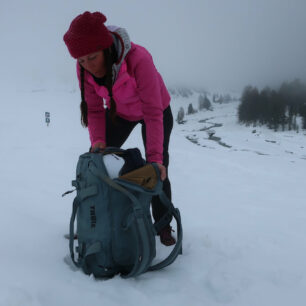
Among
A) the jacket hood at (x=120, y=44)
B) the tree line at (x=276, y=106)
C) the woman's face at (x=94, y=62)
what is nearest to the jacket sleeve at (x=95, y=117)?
the woman's face at (x=94, y=62)

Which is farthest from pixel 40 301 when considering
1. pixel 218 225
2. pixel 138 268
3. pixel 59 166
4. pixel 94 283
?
pixel 59 166

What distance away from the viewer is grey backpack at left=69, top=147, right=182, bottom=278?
154 centimetres

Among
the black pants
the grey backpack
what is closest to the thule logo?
the grey backpack

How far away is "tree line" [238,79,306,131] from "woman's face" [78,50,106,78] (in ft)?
181

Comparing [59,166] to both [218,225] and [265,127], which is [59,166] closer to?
[218,225]

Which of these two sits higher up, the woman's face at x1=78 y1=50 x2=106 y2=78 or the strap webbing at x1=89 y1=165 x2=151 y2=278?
the woman's face at x1=78 y1=50 x2=106 y2=78

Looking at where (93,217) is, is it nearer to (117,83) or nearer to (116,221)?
(116,221)

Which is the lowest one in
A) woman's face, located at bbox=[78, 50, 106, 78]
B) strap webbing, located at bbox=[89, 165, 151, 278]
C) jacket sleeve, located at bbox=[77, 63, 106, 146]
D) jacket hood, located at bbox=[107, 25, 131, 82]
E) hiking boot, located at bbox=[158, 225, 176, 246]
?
hiking boot, located at bbox=[158, 225, 176, 246]

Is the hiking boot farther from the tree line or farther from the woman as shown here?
the tree line

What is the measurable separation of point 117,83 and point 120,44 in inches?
10.2

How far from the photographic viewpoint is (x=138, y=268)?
4.97 ft

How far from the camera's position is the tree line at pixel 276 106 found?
51.1m

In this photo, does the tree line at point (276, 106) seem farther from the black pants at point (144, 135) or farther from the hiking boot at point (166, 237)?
the hiking boot at point (166, 237)

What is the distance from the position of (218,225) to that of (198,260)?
909 mm
